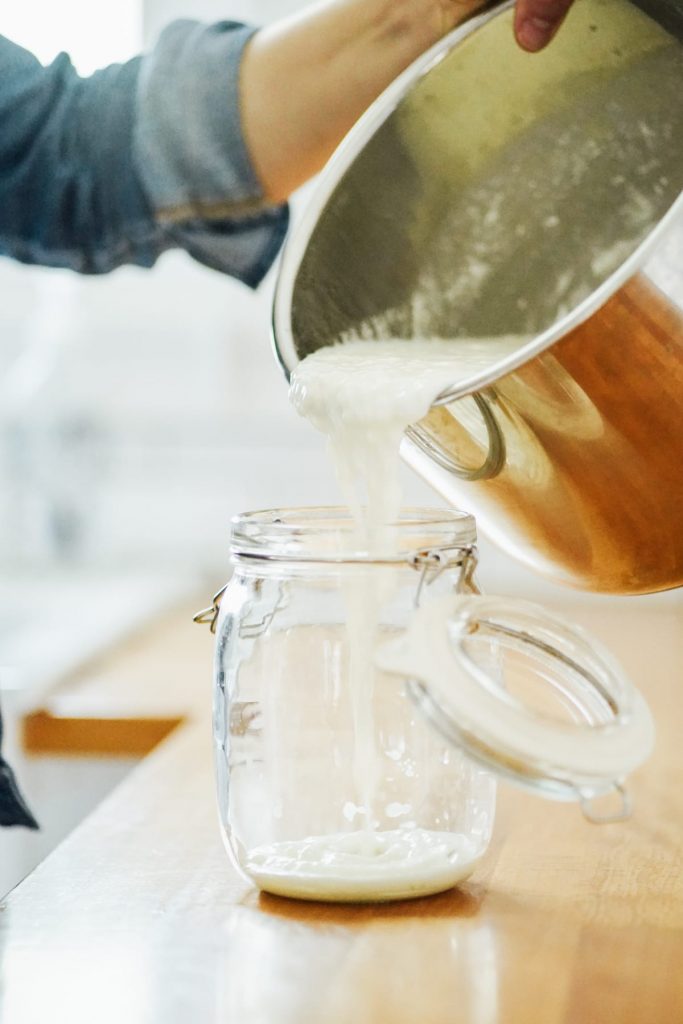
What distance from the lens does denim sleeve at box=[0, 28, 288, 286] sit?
94cm

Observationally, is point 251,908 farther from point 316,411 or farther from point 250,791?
point 316,411

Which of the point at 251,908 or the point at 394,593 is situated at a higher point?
the point at 394,593

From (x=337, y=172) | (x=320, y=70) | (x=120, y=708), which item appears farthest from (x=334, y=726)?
(x=120, y=708)

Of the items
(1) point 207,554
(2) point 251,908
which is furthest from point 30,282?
(2) point 251,908

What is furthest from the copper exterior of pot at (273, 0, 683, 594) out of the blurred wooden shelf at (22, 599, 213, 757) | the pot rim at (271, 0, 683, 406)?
the blurred wooden shelf at (22, 599, 213, 757)

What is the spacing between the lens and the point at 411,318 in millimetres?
759

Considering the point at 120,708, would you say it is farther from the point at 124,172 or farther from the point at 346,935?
the point at 346,935

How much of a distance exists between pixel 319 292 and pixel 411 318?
0.06 metres

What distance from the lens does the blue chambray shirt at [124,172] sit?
94 centimetres

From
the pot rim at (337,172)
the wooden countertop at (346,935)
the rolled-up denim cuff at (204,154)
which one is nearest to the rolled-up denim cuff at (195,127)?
the rolled-up denim cuff at (204,154)

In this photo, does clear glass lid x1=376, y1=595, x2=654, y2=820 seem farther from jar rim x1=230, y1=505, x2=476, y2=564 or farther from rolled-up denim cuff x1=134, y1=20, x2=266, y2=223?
rolled-up denim cuff x1=134, y1=20, x2=266, y2=223

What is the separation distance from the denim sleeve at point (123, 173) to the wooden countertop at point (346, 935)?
398 mm

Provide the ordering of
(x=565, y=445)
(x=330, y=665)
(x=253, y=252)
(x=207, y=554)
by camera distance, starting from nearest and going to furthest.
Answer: (x=565, y=445) < (x=330, y=665) < (x=253, y=252) < (x=207, y=554)

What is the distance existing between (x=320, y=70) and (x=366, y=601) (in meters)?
0.35
